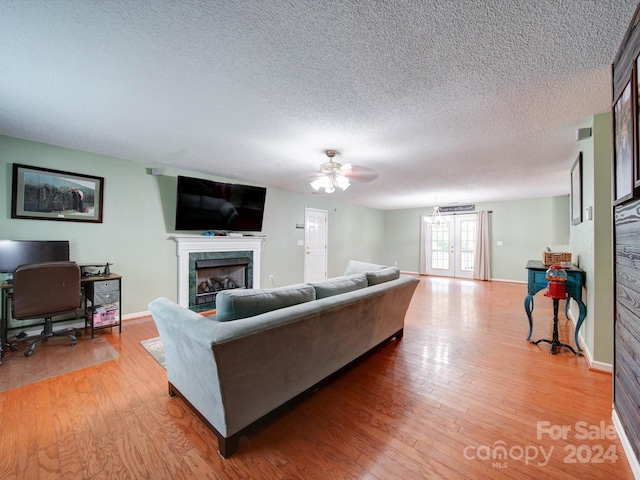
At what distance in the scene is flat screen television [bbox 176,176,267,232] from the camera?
→ 4.04 meters

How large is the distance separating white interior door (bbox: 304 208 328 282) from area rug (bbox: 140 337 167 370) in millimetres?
3670

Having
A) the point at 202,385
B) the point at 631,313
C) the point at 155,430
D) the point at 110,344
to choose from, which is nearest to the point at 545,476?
the point at 631,313

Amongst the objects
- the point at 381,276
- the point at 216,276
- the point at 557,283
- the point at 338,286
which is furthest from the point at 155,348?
the point at 557,283

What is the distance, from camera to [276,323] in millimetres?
1453

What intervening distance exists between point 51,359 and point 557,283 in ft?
16.8

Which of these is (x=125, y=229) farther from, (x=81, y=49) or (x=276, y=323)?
(x=276, y=323)

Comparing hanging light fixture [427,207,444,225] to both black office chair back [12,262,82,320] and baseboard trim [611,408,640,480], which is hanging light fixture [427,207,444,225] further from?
black office chair back [12,262,82,320]

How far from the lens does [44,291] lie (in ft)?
8.41

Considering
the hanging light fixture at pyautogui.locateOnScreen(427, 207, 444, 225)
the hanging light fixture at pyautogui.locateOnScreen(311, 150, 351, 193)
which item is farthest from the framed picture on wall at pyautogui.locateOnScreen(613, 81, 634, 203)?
the hanging light fixture at pyautogui.locateOnScreen(427, 207, 444, 225)

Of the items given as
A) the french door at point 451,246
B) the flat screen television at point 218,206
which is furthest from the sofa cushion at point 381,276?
the french door at point 451,246

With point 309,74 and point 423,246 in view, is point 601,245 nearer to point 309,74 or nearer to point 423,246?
point 309,74

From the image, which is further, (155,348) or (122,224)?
→ (122,224)

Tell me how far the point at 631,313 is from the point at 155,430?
2.81 meters

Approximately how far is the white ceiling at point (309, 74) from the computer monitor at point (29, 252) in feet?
3.86
